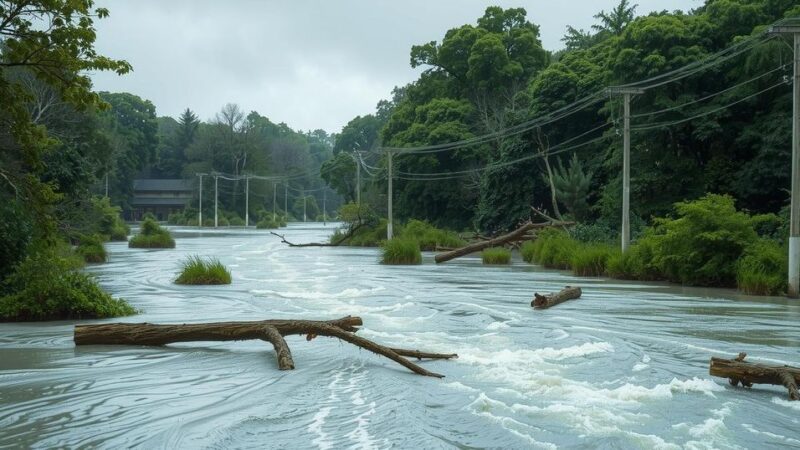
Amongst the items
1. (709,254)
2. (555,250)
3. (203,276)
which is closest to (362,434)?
(203,276)

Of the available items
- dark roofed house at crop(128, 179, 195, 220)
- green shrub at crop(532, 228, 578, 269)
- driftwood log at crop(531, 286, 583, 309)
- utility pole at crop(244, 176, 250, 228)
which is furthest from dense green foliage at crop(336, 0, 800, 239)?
dark roofed house at crop(128, 179, 195, 220)

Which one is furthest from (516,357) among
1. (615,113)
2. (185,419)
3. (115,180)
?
(115,180)

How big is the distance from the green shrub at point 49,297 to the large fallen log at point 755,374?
12.2 metres

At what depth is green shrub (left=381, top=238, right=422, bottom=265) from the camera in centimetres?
3838

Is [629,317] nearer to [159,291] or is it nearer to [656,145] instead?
[159,291]

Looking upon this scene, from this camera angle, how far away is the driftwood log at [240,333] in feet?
37.9

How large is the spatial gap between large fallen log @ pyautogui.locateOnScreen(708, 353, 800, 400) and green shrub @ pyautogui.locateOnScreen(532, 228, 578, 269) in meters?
22.9

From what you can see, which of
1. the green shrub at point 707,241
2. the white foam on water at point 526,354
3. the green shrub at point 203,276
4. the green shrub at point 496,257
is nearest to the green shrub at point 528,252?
the green shrub at point 496,257

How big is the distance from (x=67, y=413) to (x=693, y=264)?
69.9 ft

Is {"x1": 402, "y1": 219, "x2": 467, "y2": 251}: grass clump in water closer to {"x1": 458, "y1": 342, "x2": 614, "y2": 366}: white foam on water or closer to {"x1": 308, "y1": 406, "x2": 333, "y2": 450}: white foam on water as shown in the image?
{"x1": 458, "y1": 342, "x2": 614, "y2": 366}: white foam on water

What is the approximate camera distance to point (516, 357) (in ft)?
40.8

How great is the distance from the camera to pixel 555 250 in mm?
35219

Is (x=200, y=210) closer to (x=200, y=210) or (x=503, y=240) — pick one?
(x=200, y=210)

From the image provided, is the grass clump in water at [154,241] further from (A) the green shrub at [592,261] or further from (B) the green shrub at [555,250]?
(A) the green shrub at [592,261]
